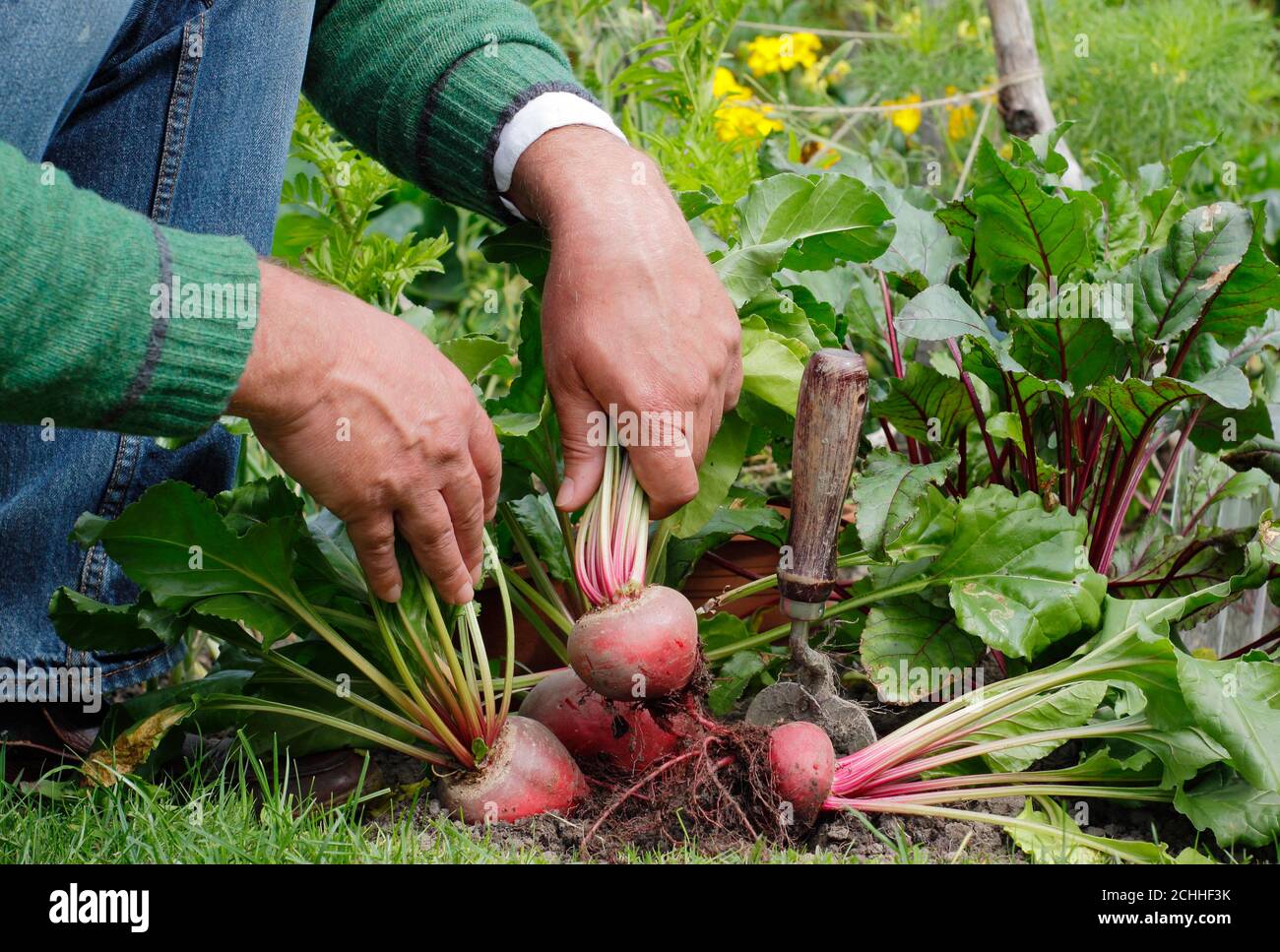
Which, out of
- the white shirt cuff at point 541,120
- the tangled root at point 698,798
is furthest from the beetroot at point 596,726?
the white shirt cuff at point 541,120

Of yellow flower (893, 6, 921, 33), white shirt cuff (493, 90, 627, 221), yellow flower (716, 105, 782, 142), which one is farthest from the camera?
yellow flower (893, 6, 921, 33)

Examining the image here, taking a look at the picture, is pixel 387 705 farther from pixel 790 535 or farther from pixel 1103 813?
pixel 1103 813

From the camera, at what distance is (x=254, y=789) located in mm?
1623

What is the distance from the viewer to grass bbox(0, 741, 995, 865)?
1.31 m

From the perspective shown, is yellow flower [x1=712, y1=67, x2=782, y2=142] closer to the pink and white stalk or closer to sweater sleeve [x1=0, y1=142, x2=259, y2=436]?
the pink and white stalk

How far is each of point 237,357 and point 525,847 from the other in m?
0.69

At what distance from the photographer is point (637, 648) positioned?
56.7 inches

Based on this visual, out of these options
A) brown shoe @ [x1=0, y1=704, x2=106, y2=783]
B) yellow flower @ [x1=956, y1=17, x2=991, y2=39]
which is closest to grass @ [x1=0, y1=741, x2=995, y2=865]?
brown shoe @ [x1=0, y1=704, x2=106, y2=783]

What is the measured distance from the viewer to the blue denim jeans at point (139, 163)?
1.69 metres

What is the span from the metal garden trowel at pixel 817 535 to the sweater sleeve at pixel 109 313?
2.22ft

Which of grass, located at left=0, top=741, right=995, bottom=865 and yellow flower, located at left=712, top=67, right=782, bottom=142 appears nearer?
grass, located at left=0, top=741, right=995, bottom=865

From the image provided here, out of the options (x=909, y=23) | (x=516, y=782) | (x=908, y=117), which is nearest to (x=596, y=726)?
(x=516, y=782)

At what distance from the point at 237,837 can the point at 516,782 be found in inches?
13.6

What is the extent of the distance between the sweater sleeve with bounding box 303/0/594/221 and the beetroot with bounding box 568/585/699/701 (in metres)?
0.71
